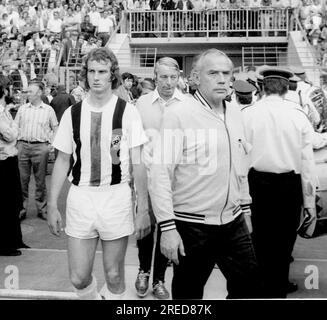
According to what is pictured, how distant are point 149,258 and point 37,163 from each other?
11.2 ft

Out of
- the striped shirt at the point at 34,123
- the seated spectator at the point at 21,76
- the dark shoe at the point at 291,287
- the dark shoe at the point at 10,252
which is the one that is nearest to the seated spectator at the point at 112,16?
the seated spectator at the point at 21,76

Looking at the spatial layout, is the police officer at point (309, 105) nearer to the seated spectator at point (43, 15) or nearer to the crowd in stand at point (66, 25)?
the crowd in stand at point (66, 25)

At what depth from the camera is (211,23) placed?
20656 millimetres

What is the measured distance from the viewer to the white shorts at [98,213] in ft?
11.9

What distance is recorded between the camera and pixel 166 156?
3311 millimetres

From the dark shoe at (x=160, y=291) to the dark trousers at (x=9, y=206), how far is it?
6.57 feet

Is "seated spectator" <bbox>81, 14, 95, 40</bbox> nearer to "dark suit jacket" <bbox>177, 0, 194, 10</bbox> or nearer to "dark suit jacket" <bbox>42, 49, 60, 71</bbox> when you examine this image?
"dark suit jacket" <bbox>42, 49, 60, 71</bbox>

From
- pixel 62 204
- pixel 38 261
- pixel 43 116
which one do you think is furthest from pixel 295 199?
pixel 62 204

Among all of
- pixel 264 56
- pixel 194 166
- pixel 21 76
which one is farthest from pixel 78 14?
pixel 194 166

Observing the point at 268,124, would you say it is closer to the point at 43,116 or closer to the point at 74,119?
the point at 74,119

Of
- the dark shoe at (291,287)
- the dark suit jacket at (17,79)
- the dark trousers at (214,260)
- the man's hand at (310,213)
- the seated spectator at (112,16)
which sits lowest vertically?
A: the dark shoe at (291,287)

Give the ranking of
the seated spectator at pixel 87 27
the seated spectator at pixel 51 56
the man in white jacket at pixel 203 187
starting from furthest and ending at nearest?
1. the seated spectator at pixel 87 27
2. the seated spectator at pixel 51 56
3. the man in white jacket at pixel 203 187

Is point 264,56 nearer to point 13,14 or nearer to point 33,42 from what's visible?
point 33,42

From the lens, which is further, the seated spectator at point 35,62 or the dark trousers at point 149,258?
the seated spectator at point 35,62
